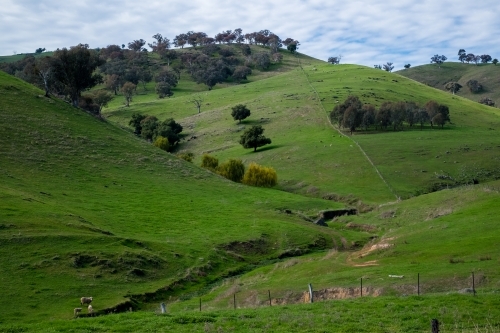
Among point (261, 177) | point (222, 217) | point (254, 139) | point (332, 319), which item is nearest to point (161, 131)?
point (254, 139)

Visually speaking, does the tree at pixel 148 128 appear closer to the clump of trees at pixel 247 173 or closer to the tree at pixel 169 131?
the tree at pixel 169 131

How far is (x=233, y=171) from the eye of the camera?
94.6 meters

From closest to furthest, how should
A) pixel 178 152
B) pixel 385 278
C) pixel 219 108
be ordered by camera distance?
pixel 385 278, pixel 178 152, pixel 219 108

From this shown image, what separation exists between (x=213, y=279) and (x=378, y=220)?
26.1 m

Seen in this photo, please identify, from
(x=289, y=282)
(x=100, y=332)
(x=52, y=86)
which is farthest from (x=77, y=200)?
(x=52, y=86)

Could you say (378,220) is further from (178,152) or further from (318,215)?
(178,152)

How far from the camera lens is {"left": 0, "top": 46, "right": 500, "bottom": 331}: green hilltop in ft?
119

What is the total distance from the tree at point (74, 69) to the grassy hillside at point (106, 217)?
10.8 m

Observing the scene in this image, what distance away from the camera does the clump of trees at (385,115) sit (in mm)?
115312

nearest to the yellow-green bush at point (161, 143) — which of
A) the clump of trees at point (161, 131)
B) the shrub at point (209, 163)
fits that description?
the clump of trees at point (161, 131)

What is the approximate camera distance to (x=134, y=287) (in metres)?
41.4

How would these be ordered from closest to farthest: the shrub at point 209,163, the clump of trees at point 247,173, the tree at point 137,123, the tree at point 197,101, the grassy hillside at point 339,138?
1. the grassy hillside at point 339,138
2. the clump of trees at point 247,173
3. the shrub at point 209,163
4. the tree at point 137,123
5. the tree at point 197,101

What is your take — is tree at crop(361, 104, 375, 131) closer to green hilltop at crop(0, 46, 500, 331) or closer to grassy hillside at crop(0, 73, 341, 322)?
green hilltop at crop(0, 46, 500, 331)

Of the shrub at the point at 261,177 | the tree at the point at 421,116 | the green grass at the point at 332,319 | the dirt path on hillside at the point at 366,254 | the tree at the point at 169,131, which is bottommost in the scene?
the dirt path on hillside at the point at 366,254
